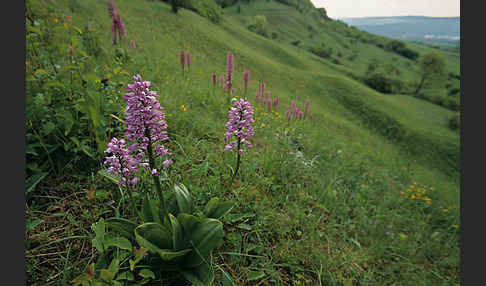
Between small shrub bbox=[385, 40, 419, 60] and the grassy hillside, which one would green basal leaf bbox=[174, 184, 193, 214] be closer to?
the grassy hillside

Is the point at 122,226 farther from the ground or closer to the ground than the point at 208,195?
farther from the ground

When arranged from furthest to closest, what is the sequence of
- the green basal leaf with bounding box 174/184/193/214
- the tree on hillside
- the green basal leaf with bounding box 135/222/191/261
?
the tree on hillside < the green basal leaf with bounding box 174/184/193/214 < the green basal leaf with bounding box 135/222/191/261

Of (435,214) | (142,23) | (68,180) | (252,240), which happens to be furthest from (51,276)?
(142,23)

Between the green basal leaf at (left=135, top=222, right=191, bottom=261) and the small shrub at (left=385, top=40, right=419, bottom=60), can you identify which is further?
the small shrub at (left=385, top=40, right=419, bottom=60)

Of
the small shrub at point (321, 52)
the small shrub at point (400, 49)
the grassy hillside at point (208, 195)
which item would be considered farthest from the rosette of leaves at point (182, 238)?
the small shrub at point (400, 49)

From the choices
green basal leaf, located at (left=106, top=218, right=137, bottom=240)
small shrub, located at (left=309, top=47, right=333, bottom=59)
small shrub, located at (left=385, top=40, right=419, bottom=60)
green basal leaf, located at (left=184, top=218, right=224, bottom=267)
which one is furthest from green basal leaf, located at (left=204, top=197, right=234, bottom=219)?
small shrub, located at (left=385, top=40, right=419, bottom=60)

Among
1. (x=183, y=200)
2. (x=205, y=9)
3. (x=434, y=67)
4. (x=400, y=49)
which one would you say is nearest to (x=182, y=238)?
(x=183, y=200)

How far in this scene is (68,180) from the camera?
238cm

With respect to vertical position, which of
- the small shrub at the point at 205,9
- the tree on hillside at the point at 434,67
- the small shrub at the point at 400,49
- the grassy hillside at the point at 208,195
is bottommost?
the grassy hillside at the point at 208,195

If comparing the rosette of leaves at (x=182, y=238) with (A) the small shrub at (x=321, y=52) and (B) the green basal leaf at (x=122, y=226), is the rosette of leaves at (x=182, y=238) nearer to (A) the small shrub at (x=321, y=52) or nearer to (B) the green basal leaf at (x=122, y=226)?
(B) the green basal leaf at (x=122, y=226)

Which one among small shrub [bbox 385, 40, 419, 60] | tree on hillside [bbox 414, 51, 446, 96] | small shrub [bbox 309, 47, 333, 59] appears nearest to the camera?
tree on hillside [bbox 414, 51, 446, 96]

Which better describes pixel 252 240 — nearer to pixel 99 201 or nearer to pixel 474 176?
pixel 99 201

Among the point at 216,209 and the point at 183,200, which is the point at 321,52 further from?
the point at 183,200

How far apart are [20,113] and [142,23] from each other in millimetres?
21047
